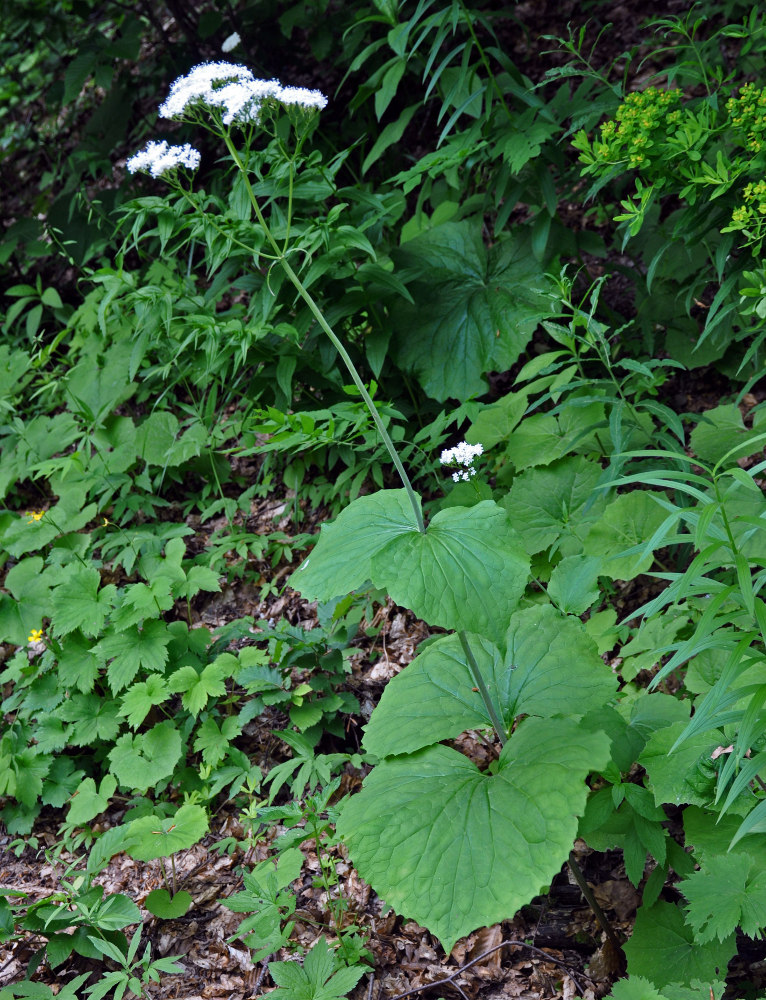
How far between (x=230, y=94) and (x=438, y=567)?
1.14 metres

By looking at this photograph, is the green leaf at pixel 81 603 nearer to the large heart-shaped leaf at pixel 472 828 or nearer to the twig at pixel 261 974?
the twig at pixel 261 974

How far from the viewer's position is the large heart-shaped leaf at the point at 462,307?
132 inches

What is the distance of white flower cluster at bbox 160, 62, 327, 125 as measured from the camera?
5.67 ft

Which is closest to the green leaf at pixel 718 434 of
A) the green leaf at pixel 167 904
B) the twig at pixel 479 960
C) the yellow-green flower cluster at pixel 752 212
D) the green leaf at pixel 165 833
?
the yellow-green flower cluster at pixel 752 212

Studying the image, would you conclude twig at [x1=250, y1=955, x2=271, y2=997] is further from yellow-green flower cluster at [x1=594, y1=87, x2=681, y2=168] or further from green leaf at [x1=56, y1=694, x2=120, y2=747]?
yellow-green flower cluster at [x1=594, y1=87, x2=681, y2=168]

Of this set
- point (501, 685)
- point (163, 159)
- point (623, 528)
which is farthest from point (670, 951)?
point (163, 159)

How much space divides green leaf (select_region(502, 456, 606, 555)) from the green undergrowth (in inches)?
0.5

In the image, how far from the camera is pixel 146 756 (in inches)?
110

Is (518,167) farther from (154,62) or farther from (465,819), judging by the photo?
(154,62)

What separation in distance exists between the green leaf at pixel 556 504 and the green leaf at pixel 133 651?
140cm

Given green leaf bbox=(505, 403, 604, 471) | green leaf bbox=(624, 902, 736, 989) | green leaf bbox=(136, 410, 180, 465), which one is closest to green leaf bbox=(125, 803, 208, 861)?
green leaf bbox=(624, 902, 736, 989)

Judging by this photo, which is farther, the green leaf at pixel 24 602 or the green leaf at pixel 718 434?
the green leaf at pixel 24 602

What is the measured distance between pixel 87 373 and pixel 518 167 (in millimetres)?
2570

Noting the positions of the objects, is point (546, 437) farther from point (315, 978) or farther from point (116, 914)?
point (116, 914)
